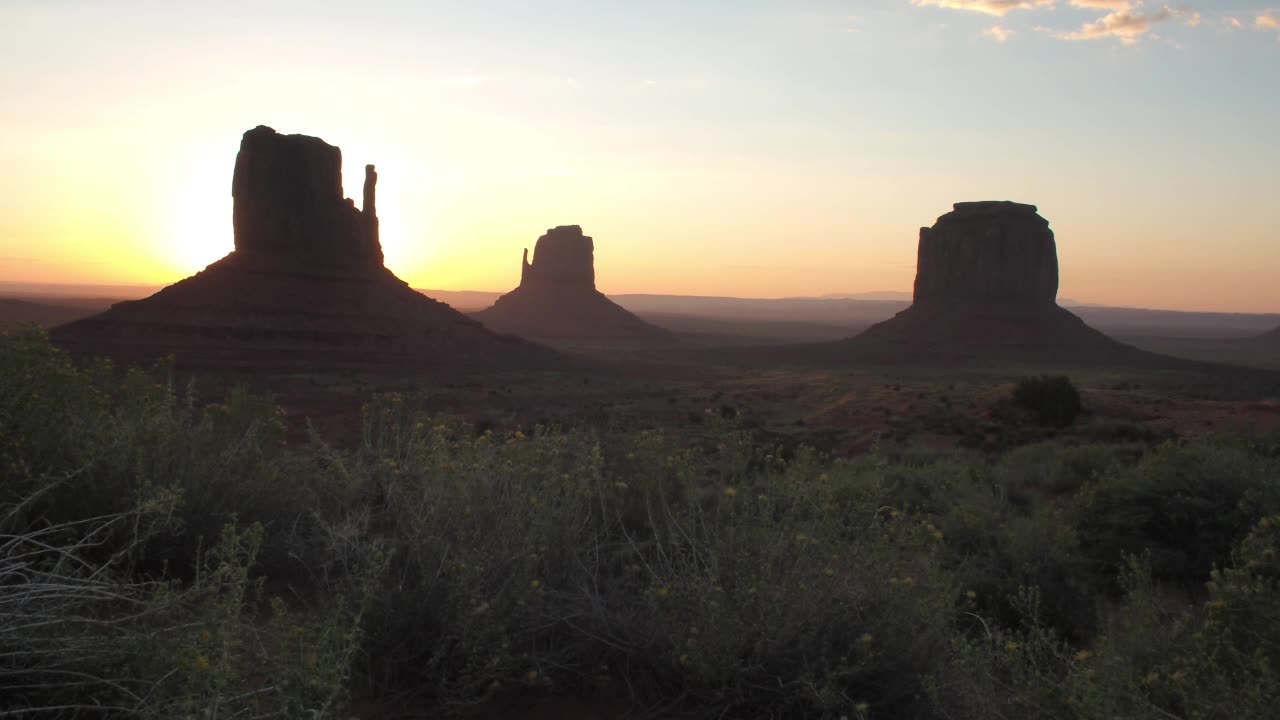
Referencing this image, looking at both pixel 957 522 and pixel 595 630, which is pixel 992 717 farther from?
pixel 957 522

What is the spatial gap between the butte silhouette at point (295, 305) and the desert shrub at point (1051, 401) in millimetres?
29651

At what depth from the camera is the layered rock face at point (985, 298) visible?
221 feet

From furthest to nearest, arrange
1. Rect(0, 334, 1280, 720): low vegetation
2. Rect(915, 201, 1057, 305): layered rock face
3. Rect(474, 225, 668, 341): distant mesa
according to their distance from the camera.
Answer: Rect(474, 225, 668, 341): distant mesa < Rect(915, 201, 1057, 305): layered rock face < Rect(0, 334, 1280, 720): low vegetation

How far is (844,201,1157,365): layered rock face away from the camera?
6744 centimetres

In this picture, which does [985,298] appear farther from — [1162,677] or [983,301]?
[1162,677]

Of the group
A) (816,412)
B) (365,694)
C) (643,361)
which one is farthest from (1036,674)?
(643,361)

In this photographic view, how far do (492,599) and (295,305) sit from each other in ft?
153

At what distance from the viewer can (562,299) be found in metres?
101

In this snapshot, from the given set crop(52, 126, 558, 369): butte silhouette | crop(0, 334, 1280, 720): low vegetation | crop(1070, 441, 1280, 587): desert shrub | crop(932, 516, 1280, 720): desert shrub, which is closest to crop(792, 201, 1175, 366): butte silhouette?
Result: crop(52, 126, 558, 369): butte silhouette

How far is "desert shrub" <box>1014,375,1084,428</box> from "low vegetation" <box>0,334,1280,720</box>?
66.9ft

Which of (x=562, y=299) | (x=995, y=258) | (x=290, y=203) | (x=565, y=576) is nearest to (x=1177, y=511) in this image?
(x=565, y=576)

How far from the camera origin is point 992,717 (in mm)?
3281

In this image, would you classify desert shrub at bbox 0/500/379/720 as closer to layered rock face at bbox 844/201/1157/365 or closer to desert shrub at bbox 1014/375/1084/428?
desert shrub at bbox 1014/375/1084/428

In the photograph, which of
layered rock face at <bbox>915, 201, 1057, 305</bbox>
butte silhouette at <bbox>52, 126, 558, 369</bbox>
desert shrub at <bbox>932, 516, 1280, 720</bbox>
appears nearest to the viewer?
desert shrub at <bbox>932, 516, 1280, 720</bbox>
